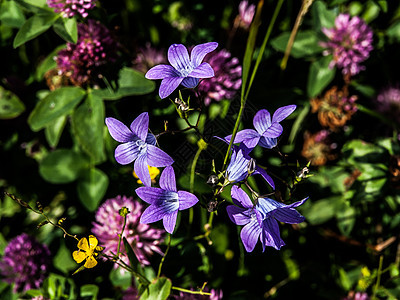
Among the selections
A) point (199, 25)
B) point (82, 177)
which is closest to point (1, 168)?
point (82, 177)

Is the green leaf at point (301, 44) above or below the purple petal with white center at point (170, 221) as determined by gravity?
above

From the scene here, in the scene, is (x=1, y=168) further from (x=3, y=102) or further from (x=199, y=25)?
(x=199, y=25)

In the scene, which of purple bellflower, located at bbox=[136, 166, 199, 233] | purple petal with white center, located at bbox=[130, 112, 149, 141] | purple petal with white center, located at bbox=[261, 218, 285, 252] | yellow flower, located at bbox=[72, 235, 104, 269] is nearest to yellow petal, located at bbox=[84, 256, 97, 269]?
yellow flower, located at bbox=[72, 235, 104, 269]

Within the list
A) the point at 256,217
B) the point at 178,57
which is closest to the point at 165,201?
the point at 256,217

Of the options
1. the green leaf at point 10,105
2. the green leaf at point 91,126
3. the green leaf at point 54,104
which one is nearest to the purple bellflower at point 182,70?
the green leaf at point 91,126

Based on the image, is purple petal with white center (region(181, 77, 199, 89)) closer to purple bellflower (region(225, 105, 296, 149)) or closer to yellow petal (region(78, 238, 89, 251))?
purple bellflower (region(225, 105, 296, 149))

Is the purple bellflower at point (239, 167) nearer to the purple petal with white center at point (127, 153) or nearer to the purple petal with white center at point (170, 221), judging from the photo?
the purple petal with white center at point (170, 221)
